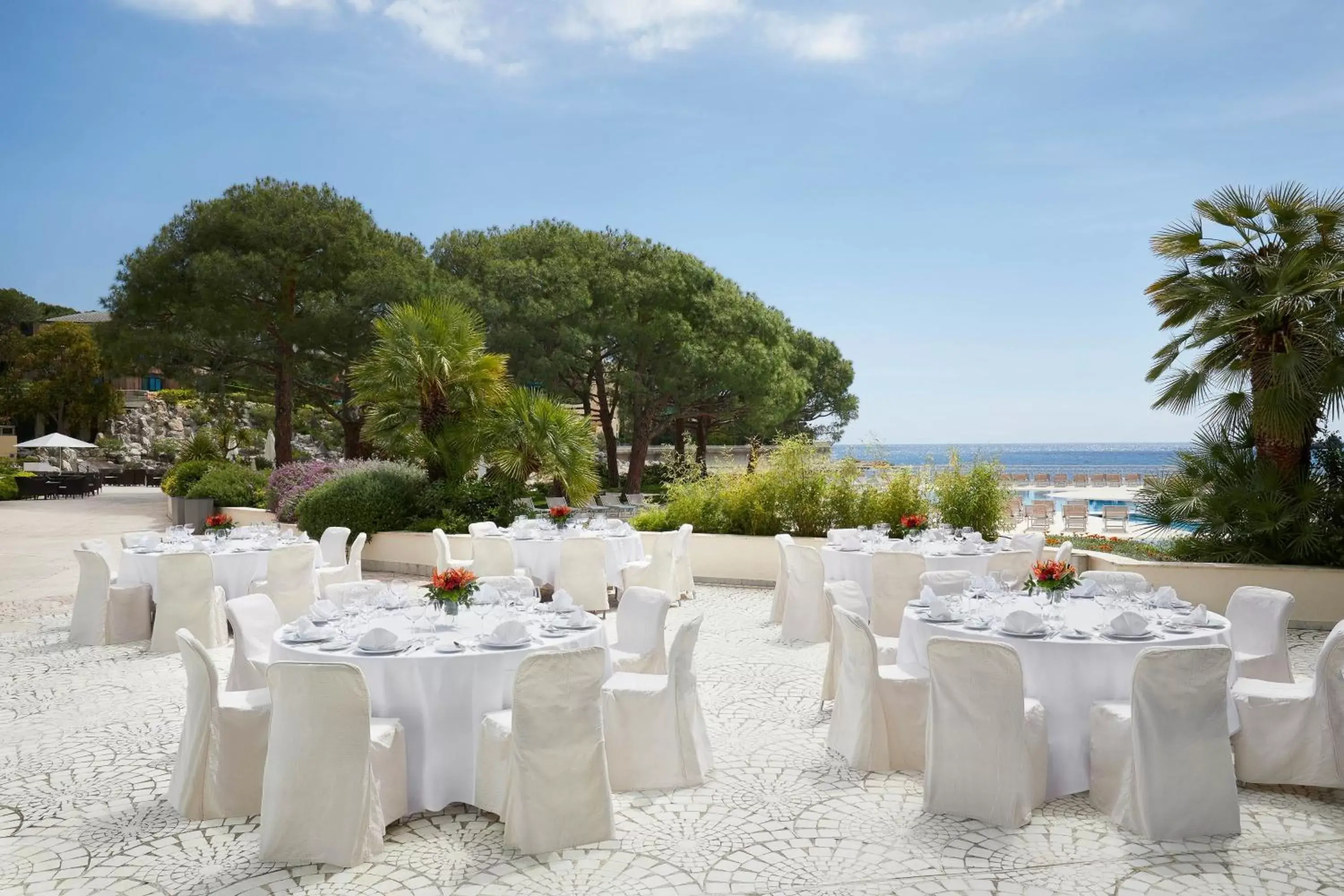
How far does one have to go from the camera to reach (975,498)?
10.8 meters

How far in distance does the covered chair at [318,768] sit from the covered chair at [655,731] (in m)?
1.23

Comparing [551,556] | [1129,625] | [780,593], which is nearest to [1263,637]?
[1129,625]

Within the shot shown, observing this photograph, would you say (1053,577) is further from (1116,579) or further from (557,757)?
(557,757)

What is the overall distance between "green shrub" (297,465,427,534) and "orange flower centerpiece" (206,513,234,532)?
3.46 meters

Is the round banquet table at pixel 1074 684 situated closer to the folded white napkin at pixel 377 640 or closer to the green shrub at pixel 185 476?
the folded white napkin at pixel 377 640

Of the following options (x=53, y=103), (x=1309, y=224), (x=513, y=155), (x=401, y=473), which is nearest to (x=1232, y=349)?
(x=1309, y=224)

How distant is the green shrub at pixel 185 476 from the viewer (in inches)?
778

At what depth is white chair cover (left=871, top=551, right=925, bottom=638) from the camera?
759 cm

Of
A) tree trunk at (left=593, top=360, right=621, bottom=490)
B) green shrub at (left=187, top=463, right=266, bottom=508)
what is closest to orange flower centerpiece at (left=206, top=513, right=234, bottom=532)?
green shrub at (left=187, top=463, right=266, bottom=508)

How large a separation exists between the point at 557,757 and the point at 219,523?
6.63 metres

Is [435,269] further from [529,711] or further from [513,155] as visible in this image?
[529,711]

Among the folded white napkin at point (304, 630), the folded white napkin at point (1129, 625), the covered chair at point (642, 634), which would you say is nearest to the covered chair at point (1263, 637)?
the folded white napkin at point (1129, 625)

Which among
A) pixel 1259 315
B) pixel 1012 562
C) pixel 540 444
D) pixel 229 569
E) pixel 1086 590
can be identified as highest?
pixel 1259 315

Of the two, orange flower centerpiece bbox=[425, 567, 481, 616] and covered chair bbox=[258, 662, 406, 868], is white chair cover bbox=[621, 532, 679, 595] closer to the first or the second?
orange flower centerpiece bbox=[425, 567, 481, 616]
